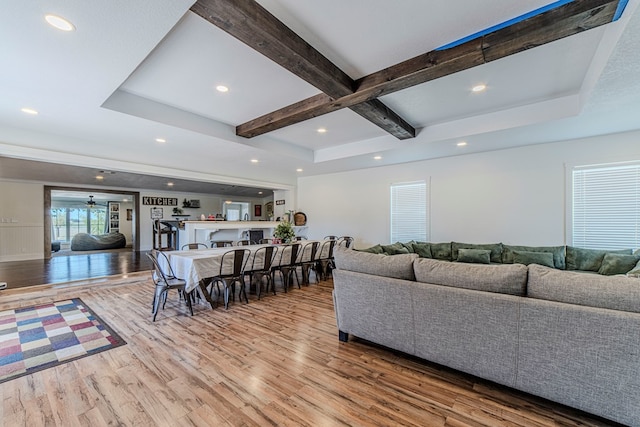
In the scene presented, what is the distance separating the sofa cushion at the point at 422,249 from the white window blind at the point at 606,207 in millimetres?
2289

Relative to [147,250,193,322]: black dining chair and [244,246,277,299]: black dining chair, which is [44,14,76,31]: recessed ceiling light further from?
[244,246,277,299]: black dining chair

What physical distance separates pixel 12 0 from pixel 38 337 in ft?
10.8

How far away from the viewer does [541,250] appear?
4.50m

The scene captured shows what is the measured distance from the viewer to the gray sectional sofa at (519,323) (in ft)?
5.49

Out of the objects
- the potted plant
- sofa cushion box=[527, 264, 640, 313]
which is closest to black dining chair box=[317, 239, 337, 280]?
the potted plant

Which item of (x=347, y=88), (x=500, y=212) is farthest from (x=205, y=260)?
(x=500, y=212)

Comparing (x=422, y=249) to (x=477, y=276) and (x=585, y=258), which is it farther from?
(x=477, y=276)

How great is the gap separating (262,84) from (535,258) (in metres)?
4.79

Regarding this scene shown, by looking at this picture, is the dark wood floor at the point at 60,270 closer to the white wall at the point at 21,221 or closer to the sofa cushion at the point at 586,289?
the white wall at the point at 21,221

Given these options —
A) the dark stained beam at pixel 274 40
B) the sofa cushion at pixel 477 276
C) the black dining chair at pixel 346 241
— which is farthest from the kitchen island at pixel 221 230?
the sofa cushion at pixel 477 276

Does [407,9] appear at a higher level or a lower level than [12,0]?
higher

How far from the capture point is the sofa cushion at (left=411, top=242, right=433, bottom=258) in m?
5.45

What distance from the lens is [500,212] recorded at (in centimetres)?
522

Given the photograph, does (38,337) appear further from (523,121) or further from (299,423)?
(523,121)
